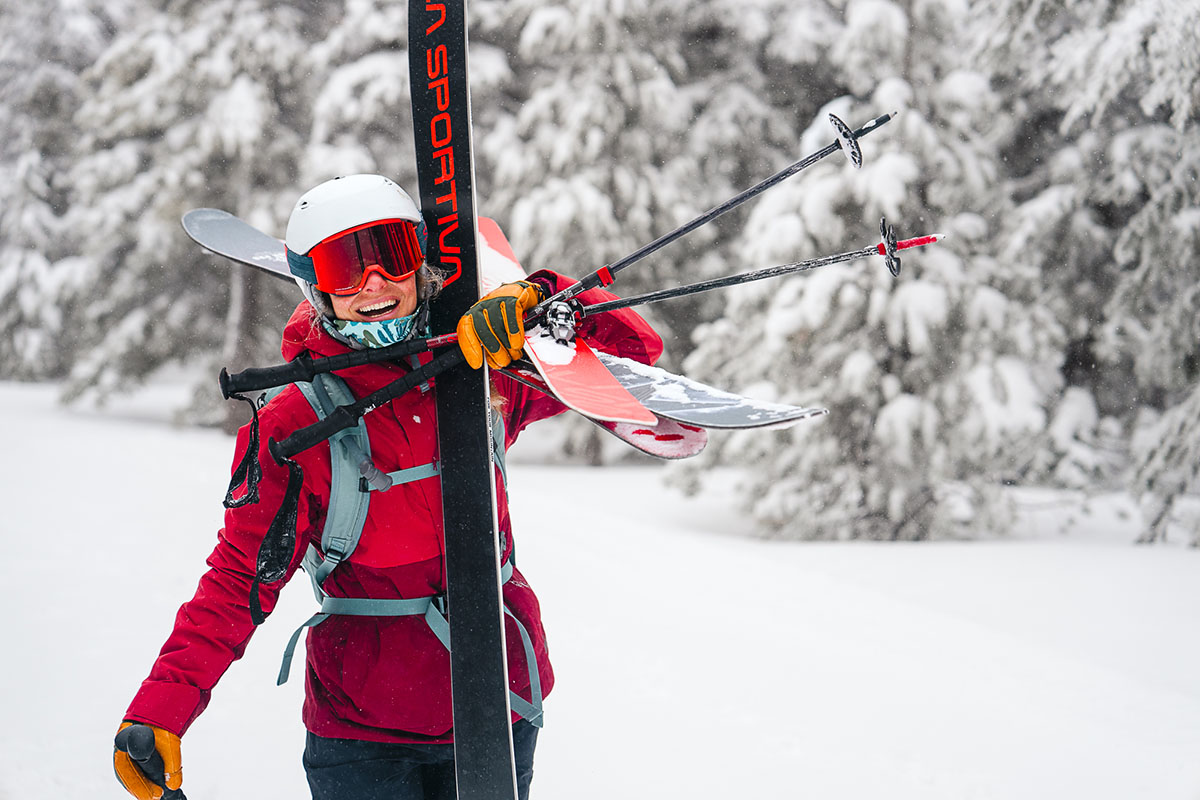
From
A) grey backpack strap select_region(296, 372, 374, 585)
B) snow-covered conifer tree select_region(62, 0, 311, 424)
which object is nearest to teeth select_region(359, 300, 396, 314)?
grey backpack strap select_region(296, 372, 374, 585)

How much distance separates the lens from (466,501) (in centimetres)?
192

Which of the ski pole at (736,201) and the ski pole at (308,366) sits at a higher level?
the ski pole at (736,201)

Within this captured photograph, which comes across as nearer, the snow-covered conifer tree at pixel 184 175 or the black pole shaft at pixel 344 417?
the black pole shaft at pixel 344 417

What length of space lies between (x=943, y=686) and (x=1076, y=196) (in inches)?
240

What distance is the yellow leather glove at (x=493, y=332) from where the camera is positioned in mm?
1885

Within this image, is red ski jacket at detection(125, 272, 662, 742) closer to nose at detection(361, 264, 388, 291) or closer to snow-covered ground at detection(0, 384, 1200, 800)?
nose at detection(361, 264, 388, 291)

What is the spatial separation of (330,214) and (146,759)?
3.55 ft

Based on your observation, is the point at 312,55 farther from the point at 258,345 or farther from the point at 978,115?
the point at 978,115

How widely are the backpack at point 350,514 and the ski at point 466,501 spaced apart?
0.20ft

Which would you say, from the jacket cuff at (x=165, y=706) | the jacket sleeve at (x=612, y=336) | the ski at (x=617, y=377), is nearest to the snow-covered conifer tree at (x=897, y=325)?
the ski at (x=617, y=377)

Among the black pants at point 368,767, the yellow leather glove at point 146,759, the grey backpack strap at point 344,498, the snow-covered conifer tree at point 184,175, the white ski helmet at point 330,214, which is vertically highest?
the snow-covered conifer tree at point 184,175

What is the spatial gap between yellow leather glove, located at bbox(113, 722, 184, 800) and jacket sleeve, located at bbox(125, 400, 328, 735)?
26mm

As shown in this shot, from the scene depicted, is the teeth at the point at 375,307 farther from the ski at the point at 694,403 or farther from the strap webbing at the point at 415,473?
the ski at the point at 694,403

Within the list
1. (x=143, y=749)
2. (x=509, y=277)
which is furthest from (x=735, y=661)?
(x=143, y=749)
